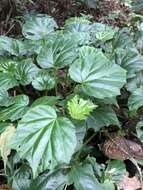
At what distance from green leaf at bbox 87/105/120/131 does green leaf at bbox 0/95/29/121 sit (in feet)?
0.88

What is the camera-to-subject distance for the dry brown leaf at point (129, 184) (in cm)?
143

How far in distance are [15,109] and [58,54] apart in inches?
12.9

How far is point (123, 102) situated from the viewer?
1.72 metres

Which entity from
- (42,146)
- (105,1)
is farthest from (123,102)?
(105,1)

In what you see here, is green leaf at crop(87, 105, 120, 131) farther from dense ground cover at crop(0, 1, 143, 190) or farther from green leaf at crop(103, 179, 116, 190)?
green leaf at crop(103, 179, 116, 190)

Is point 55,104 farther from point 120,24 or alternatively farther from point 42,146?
point 120,24

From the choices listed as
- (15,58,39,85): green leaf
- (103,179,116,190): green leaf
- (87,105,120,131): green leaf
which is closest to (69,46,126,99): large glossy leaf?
(87,105,120,131): green leaf

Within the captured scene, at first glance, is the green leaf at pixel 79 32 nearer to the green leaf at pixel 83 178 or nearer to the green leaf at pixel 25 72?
the green leaf at pixel 25 72

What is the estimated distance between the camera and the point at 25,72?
63.1 inches

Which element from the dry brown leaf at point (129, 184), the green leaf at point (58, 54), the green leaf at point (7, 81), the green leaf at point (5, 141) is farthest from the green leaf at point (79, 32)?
the dry brown leaf at point (129, 184)

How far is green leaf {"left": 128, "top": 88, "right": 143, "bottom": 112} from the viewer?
4.89 feet

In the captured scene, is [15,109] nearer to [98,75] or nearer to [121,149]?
[98,75]

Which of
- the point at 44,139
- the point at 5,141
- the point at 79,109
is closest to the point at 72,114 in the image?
the point at 79,109

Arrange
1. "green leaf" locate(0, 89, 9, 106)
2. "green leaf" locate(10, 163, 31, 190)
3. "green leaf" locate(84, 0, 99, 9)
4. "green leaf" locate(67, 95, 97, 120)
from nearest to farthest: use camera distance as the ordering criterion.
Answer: "green leaf" locate(67, 95, 97, 120) < "green leaf" locate(10, 163, 31, 190) < "green leaf" locate(0, 89, 9, 106) < "green leaf" locate(84, 0, 99, 9)
